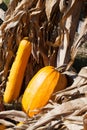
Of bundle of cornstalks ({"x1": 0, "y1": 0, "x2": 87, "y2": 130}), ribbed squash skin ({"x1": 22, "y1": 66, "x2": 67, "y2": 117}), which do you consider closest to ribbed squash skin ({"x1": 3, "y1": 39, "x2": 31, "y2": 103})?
bundle of cornstalks ({"x1": 0, "y1": 0, "x2": 87, "y2": 130})

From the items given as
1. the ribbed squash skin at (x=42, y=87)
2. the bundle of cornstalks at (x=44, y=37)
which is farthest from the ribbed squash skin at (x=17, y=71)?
the ribbed squash skin at (x=42, y=87)

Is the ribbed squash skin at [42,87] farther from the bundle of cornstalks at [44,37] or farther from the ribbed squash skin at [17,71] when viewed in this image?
the ribbed squash skin at [17,71]

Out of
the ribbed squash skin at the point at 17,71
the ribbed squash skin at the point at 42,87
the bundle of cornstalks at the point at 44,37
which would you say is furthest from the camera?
the ribbed squash skin at the point at 17,71

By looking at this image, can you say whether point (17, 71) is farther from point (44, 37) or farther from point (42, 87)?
point (42, 87)

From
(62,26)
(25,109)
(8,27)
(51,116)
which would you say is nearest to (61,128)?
(51,116)

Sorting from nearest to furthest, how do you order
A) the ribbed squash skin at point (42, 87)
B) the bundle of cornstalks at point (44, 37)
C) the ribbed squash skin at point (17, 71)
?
the ribbed squash skin at point (42, 87)
the bundle of cornstalks at point (44, 37)
the ribbed squash skin at point (17, 71)

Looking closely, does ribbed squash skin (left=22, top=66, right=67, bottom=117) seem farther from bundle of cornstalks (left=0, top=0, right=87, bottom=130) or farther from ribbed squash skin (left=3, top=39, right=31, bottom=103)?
ribbed squash skin (left=3, top=39, right=31, bottom=103)
